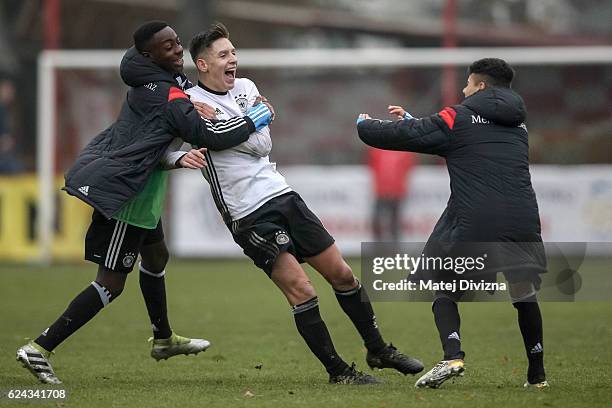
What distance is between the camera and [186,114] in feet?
23.9

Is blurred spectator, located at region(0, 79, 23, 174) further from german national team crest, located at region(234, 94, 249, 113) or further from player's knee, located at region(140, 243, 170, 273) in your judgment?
german national team crest, located at region(234, 94, 249, 113)

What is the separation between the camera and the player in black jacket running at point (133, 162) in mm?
7328

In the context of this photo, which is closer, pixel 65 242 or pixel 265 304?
pixel 265 304

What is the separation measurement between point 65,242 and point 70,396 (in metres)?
12.1

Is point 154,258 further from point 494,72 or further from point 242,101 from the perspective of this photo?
point 494,72

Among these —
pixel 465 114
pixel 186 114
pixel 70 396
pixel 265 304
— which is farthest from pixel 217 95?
pixel 265 304

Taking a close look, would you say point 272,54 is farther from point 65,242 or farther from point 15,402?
point 15,402

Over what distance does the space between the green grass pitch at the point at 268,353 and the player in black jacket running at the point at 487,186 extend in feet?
1.29

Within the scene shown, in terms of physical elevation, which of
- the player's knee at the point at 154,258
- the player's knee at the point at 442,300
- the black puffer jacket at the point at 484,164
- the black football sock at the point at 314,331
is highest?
the black puffer jacket at the point at 484,164

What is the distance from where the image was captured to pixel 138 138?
753 cm

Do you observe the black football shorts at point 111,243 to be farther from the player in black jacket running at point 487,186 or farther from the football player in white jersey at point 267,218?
the player in black jacket running at point 487,186

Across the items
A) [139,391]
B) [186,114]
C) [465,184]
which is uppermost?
[186,114]

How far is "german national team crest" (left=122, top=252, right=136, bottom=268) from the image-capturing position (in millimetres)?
7691

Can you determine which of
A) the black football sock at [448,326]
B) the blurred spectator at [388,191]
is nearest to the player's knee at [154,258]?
the black football sock at [448,326]
